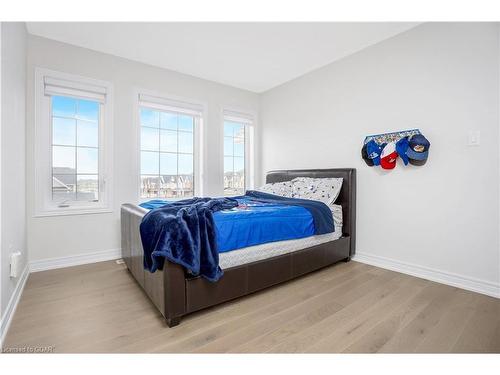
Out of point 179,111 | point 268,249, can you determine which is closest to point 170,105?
point 179,111

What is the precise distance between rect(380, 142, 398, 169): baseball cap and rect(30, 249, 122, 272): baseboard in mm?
3271

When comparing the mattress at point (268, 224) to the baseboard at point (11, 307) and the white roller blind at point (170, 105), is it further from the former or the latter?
the white roller blind at point (170, 105)

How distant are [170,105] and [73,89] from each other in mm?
1105

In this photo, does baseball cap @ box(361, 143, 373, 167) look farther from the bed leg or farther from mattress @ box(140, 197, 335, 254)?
the bed leg

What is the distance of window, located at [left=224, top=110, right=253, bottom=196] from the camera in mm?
4133

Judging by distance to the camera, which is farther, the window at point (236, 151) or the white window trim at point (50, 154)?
the window at point (236, 151)

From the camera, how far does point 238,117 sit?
4164mm

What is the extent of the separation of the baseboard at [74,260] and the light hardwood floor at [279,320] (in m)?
0.29

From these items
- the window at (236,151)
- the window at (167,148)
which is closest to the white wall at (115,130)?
the window at (167,148)

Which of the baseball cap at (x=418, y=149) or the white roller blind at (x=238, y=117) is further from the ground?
the white roller blind at (x=238, y=117)

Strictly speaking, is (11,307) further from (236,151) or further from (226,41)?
(236,151)

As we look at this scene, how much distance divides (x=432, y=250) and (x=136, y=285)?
9.27 ft

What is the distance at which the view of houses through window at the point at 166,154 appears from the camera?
133 inches

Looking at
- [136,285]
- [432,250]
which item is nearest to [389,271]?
[432,250]
